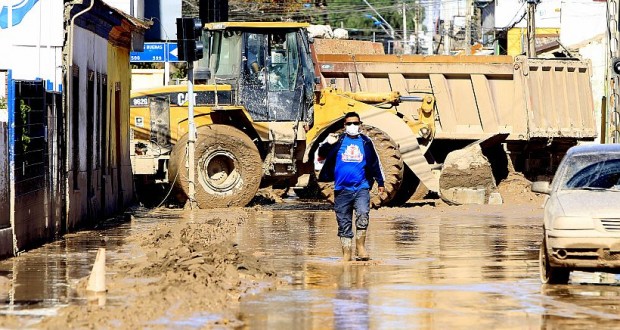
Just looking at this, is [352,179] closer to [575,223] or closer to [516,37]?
[575,223]

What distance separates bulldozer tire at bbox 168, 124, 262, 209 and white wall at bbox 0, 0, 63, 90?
20.7 feet

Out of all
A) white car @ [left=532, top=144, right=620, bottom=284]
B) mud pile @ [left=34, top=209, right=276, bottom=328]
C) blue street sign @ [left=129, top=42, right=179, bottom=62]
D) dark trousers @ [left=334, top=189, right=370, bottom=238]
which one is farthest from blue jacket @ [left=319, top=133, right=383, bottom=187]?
blue street sign @ [left=129, top=42, right=179, bottom=62]

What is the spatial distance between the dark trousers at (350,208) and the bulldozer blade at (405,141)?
10.1 meters

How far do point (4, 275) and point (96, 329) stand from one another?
13.2 ft

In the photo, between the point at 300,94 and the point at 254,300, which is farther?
the point at 300,94

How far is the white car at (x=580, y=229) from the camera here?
12359 mm

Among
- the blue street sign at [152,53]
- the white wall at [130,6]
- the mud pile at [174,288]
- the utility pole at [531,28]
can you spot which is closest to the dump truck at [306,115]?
the white wall at [130,6]

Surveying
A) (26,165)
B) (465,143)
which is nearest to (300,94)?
(465,143)

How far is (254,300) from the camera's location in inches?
450

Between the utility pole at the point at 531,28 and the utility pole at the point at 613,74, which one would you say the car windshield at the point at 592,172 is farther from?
the utility pole at the point at 531,28

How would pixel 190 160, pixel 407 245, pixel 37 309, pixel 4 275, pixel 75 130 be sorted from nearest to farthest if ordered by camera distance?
pixel 37 309 < pixel 4 275 < pixel 407 245 < pixel 75 130 < pixel 190 160

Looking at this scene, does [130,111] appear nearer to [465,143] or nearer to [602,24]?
[465,143]

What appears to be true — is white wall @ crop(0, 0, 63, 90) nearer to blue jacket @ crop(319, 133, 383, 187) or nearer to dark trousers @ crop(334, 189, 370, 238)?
blue jacket @ crop(319, 133, 383, 187)

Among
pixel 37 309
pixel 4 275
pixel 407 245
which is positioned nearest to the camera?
pixel 37 309
